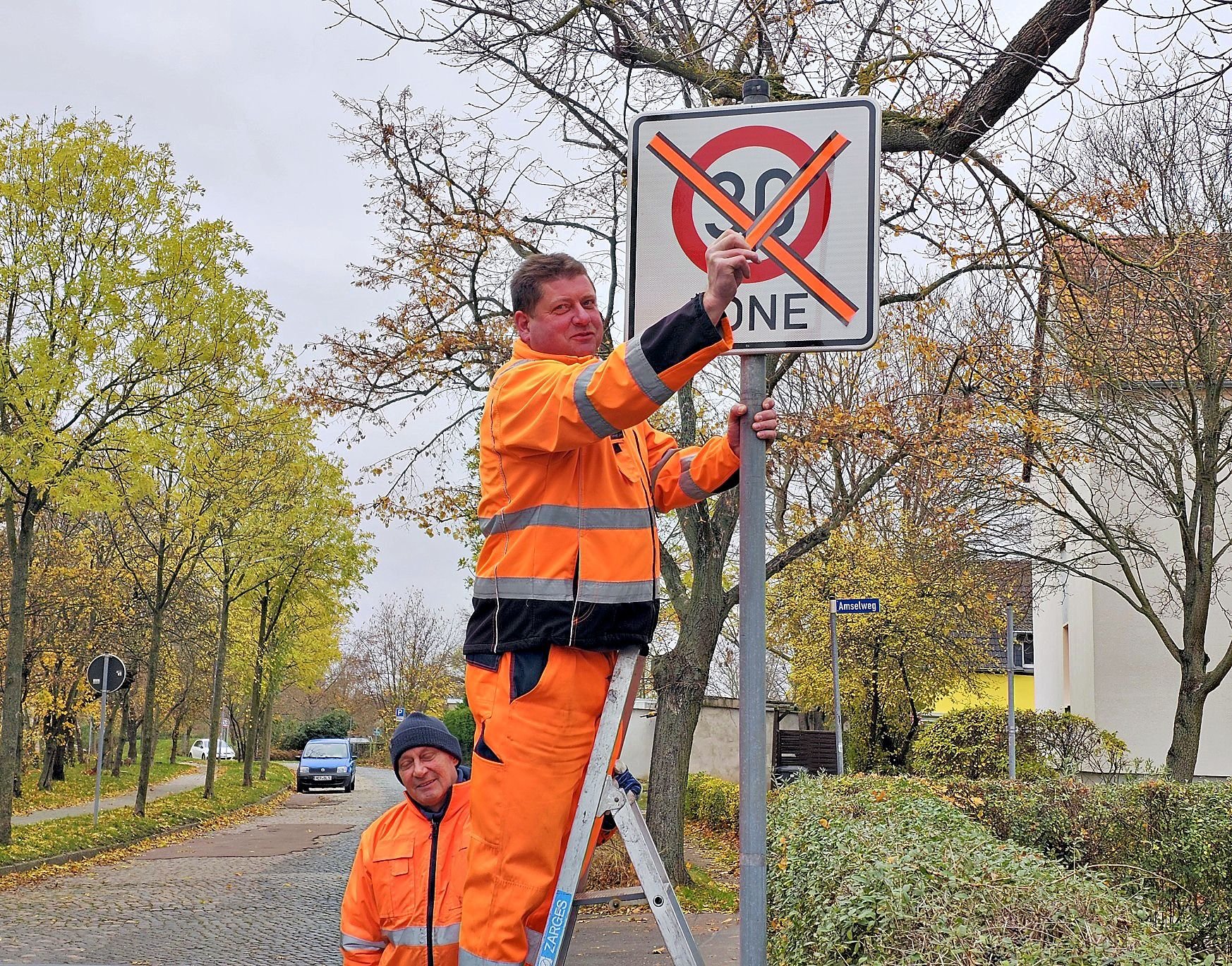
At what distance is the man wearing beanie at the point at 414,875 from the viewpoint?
354 centimetres

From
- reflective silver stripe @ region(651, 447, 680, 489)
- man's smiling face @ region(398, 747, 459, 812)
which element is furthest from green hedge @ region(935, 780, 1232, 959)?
reflective silver stripe @ region(651, 447, 680, 489)

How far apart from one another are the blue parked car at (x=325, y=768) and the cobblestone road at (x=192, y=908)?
20500mm

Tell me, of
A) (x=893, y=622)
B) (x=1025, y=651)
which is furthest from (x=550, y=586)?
(x=1025, y=651)

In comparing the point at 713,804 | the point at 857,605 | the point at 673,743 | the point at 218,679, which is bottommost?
the point at 713,804

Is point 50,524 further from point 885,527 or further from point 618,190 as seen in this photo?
point 618,190

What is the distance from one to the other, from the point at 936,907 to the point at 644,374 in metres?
1.71

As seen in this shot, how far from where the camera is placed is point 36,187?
1705 centimetres

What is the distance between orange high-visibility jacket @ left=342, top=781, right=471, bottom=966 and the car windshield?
41.3 meters

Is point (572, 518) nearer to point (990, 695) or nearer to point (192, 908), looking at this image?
point (192, 908)

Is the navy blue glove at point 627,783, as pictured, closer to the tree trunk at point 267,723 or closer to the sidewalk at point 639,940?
the sidewalk at point 639,940

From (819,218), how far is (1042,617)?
35.2 m

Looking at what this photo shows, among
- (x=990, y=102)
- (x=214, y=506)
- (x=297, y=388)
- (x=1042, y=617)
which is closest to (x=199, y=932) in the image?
(x=297, y=388)

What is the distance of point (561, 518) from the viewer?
9.53 feet

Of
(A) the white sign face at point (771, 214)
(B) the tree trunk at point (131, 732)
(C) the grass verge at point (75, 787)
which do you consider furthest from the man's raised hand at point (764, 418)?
(B) the tree trunk at point (131, 732)
